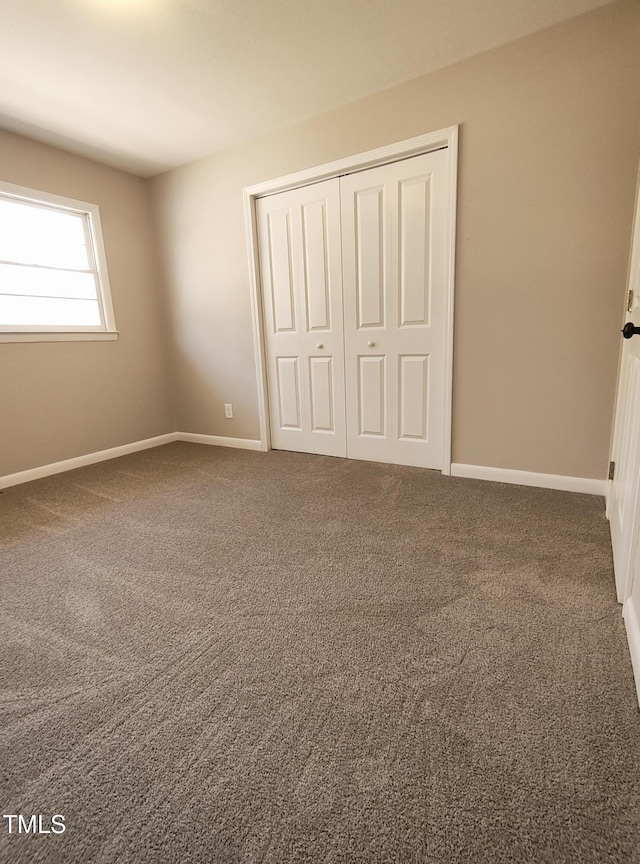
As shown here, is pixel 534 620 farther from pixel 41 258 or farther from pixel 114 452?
pixel 41 258

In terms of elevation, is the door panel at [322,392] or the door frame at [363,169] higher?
the door frame at [363,169]

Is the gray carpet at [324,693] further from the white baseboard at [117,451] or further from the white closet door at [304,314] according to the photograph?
the white closet door at [304,314]

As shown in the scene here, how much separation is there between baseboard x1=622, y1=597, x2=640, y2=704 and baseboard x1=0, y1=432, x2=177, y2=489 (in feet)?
11.4

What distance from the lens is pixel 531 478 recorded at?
7.65ft

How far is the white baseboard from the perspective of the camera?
2.84 meters

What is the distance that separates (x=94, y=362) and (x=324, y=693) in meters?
3.17

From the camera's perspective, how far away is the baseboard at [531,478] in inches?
86.0

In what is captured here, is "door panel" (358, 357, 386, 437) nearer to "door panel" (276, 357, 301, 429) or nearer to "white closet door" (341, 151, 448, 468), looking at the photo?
"white closet door" (341, 151, 448, 468)

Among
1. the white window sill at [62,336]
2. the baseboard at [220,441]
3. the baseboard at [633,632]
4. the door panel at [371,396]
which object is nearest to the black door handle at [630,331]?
the baseboard at [633,632]

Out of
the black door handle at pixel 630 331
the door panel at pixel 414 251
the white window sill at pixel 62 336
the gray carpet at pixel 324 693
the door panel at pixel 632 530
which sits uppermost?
the door panel at pixel 414 251

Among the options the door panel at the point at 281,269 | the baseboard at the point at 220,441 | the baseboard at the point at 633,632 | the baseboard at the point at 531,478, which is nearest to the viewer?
the baseboard at the point at 633,632

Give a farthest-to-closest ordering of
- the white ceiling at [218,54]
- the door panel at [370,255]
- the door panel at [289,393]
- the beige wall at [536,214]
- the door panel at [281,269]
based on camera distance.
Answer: the door panel at [289,393], the door panel at [281,269], the door panel at [370,255], the beige wall at [536,214], the white ceiling at [218,54]

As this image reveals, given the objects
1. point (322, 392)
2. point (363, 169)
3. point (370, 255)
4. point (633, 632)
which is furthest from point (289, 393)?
point (633, 632)

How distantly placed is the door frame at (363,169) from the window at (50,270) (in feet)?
4.19
